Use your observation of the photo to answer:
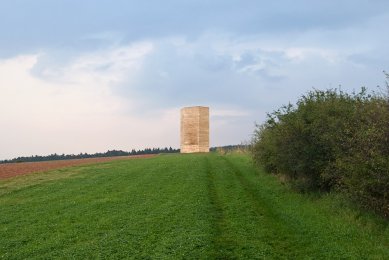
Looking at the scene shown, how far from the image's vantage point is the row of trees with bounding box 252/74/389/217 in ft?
53.8

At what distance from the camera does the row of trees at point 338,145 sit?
16406mm

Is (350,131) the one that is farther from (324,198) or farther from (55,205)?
(55,205)

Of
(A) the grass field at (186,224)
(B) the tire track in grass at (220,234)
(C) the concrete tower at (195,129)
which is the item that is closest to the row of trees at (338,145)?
(A) the grass field at (186,224)

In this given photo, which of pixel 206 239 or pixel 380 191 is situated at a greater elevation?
pixel 380 191

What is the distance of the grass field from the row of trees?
113 centimetres

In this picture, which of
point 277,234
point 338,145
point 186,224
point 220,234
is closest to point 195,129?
point 338,145

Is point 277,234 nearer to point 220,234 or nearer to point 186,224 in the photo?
point 220,234

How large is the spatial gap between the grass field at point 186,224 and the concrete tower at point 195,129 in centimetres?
5272

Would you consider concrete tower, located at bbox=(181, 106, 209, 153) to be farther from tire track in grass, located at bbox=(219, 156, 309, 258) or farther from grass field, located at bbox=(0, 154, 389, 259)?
tire track in grass, located at bbox=(219, 156, 309, 258)

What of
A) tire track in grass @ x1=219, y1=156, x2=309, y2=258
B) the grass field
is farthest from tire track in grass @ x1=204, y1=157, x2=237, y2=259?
tire track in grass @ x1=219, y1=156, x2=309, y2=258

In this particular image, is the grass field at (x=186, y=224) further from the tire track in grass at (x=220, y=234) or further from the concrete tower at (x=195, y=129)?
the concrete tower at (x=195, y=129)

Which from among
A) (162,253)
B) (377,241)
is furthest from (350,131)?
(162,253)

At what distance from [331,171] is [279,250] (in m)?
9.13

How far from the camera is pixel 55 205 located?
22938 mm
